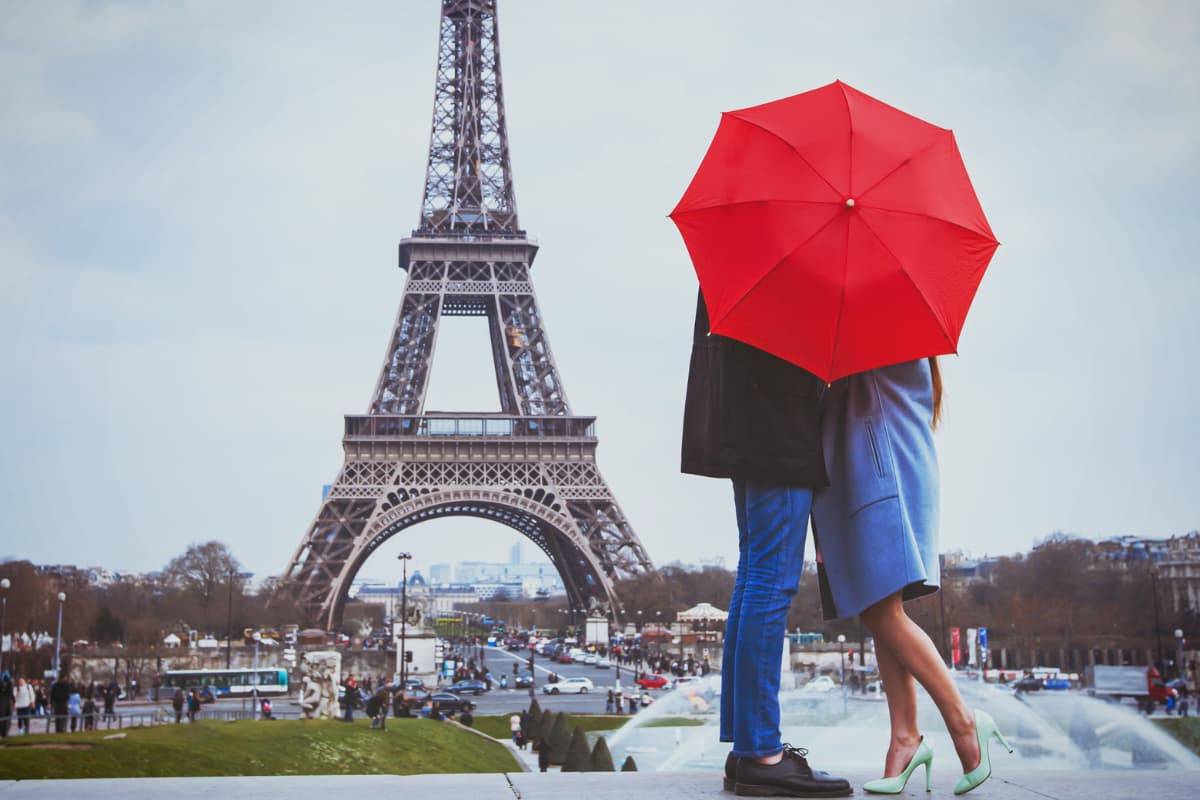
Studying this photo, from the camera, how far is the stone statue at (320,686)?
911 inches

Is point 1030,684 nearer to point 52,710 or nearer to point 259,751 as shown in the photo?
point 259,751

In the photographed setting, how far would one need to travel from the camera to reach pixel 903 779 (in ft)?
13.2

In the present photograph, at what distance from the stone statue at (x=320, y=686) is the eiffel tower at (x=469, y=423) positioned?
75.9 ft

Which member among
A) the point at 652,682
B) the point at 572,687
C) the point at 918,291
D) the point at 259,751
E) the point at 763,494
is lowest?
the point at 572,687

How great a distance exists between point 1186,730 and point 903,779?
479 inches

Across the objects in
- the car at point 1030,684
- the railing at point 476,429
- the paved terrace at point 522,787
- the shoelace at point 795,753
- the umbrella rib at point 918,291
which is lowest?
the car at point 1030,684

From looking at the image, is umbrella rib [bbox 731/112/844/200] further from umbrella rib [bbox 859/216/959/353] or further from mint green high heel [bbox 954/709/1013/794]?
mint green high heel [bbox 954/709/1013/794]

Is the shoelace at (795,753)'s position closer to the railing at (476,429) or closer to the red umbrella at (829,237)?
the red umbrella at (829,237)

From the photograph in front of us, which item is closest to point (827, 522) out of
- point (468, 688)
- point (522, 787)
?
point (522, 787)

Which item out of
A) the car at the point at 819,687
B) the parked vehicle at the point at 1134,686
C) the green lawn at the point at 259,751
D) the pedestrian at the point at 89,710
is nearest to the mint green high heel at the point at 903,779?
the green lawn at the point at 259,751

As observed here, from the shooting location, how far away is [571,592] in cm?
6275

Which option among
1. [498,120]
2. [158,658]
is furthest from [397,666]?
[498,120]

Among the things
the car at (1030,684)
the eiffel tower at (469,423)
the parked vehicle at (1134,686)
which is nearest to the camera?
the parked vehicle at (1134,686)

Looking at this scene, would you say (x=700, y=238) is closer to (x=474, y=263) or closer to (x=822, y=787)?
(x=822, y=787)
